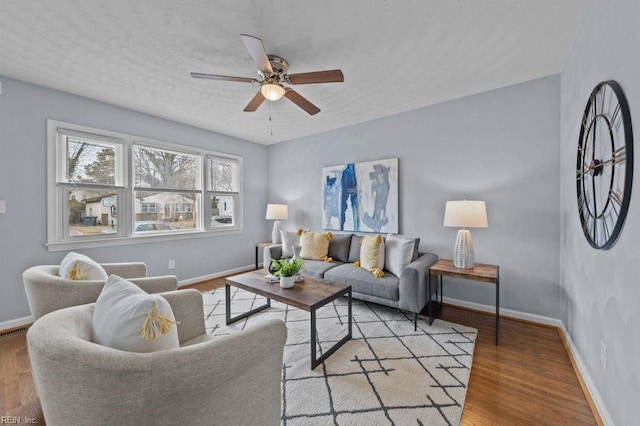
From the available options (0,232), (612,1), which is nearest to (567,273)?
(612,1)

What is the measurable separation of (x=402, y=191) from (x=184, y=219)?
11.0 ft

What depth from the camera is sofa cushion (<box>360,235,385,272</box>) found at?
307cm

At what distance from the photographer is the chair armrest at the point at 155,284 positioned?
1.84 meters

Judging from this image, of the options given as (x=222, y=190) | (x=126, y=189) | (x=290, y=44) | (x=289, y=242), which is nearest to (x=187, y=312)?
(x=290, y=44)

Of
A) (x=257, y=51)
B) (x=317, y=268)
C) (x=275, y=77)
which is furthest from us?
(x=317, y=268)

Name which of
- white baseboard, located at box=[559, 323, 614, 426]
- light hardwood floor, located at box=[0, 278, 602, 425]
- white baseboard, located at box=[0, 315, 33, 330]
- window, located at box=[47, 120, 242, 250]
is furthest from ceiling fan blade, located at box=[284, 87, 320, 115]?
white baseboard, located at box=[0, 315, 33, 330]

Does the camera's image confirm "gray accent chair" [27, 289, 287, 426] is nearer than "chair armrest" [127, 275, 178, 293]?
Yes

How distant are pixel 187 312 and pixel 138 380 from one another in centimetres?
88

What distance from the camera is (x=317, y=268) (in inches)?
131

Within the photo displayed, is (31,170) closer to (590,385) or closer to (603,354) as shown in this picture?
(603,354)

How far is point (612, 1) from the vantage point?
4.66 feet

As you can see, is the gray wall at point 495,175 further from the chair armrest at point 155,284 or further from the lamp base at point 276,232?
the chair armrest at point 155,284

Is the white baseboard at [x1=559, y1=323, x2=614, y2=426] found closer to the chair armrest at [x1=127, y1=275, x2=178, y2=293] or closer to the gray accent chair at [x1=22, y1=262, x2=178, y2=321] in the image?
the chair armrest at [x1=127, y1=275, x2=178, y2=293]

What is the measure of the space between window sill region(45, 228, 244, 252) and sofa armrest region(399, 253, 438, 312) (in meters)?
3.18
